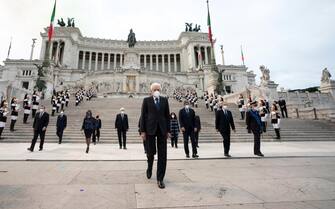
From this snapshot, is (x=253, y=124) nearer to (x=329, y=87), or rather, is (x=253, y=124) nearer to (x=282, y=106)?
(x=282, y=106)

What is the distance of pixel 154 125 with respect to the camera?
4.12 meters

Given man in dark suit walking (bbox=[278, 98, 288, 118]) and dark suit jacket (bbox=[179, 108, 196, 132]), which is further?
man in dark suit walking (bbox=[278, 98, 288, 118])

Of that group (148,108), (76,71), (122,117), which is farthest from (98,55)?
(148,108)

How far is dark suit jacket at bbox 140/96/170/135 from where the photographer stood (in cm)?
412

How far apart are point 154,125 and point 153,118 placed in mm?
145

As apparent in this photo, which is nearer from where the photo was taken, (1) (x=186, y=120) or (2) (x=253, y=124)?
(1) (x=186, y=120)

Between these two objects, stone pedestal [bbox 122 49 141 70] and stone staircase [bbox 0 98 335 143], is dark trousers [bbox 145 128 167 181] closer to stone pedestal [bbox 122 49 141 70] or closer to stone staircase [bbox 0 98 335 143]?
stone staircase [bbox 0 98 335 143]

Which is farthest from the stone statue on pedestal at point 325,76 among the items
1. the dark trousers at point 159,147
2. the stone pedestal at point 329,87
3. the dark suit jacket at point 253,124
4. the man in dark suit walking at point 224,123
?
the dark trousers at point 159,147

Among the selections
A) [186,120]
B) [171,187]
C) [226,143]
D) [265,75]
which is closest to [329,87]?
[265,75]

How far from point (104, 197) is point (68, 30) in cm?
8153

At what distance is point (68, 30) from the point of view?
72000 millimetres

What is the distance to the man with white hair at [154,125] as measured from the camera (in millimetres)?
4105

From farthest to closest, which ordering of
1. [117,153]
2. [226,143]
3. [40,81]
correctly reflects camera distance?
[40,81], [117,153], [226,143]

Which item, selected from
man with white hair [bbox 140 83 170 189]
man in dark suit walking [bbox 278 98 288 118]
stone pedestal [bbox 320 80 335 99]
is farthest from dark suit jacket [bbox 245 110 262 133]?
stone pedestal [bbox 320 80 335 99]
